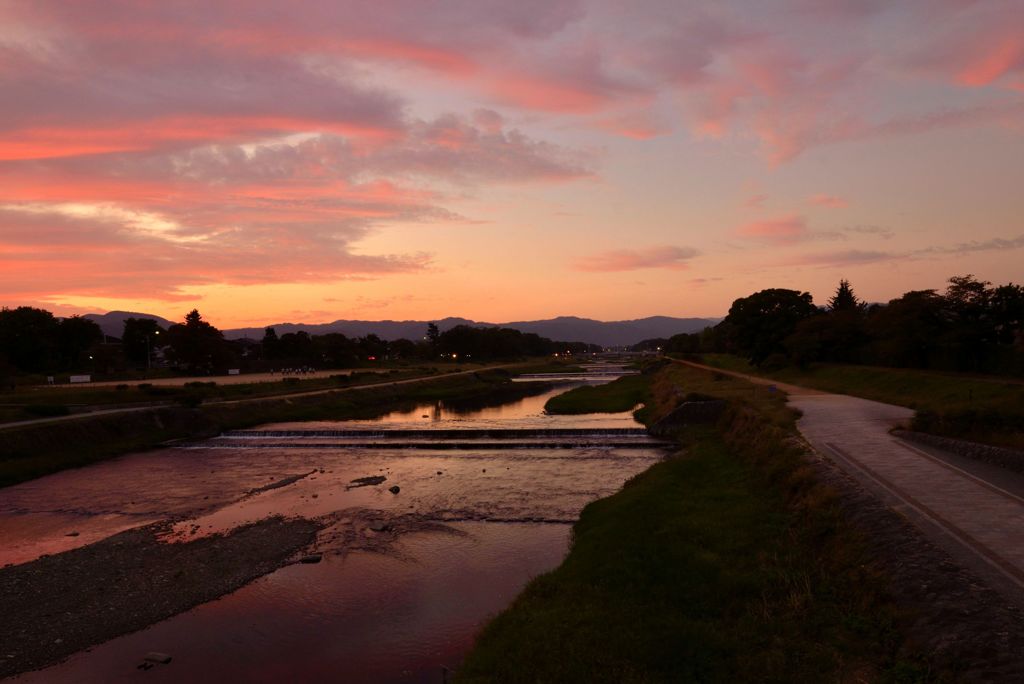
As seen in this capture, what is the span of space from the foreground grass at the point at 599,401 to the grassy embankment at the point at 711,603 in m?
38.5

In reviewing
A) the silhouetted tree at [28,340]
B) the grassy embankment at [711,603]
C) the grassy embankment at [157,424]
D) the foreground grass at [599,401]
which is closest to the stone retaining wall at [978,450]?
the grassy embankment at [711,603]

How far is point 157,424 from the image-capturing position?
4634 cm

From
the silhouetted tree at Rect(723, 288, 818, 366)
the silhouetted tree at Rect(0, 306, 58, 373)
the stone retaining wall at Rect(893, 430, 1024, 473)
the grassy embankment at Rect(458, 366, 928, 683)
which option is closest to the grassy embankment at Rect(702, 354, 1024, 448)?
the stone retaining wall at Rect(893, 430, 1024, 473)

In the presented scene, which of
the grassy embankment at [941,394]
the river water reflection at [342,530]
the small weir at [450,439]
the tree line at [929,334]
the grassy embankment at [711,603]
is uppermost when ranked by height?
the tree line at [929,334]

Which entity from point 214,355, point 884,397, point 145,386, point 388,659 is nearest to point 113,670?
point 388,659

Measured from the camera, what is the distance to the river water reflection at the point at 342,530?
13.4 m

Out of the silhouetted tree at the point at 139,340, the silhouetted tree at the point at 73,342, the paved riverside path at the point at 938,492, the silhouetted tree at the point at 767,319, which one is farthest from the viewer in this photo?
the silhouetted tree at the point at 139,340

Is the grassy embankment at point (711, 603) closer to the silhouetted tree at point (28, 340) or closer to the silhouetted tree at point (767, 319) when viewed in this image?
the silhouetted tree at point (767, 319)

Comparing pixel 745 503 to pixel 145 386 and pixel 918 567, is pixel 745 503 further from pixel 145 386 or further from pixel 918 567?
pixel 145 386

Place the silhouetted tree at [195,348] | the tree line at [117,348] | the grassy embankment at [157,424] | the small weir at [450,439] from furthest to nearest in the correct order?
the silhouetted tree at [195,348] < the tree line at [117,348] < the small weir at [450,439] < the grassy embankment at [157,424]

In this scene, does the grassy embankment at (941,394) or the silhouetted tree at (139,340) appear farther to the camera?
the silhouetted tree at (139,340)

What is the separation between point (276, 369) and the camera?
4995 inches

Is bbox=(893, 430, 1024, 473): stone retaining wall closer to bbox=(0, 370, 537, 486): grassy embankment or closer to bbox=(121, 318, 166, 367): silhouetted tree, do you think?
bbox=(0, 370, 537, 486): grassy embankment

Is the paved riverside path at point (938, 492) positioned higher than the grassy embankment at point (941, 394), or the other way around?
the grassy embankment at point (941, 394)
